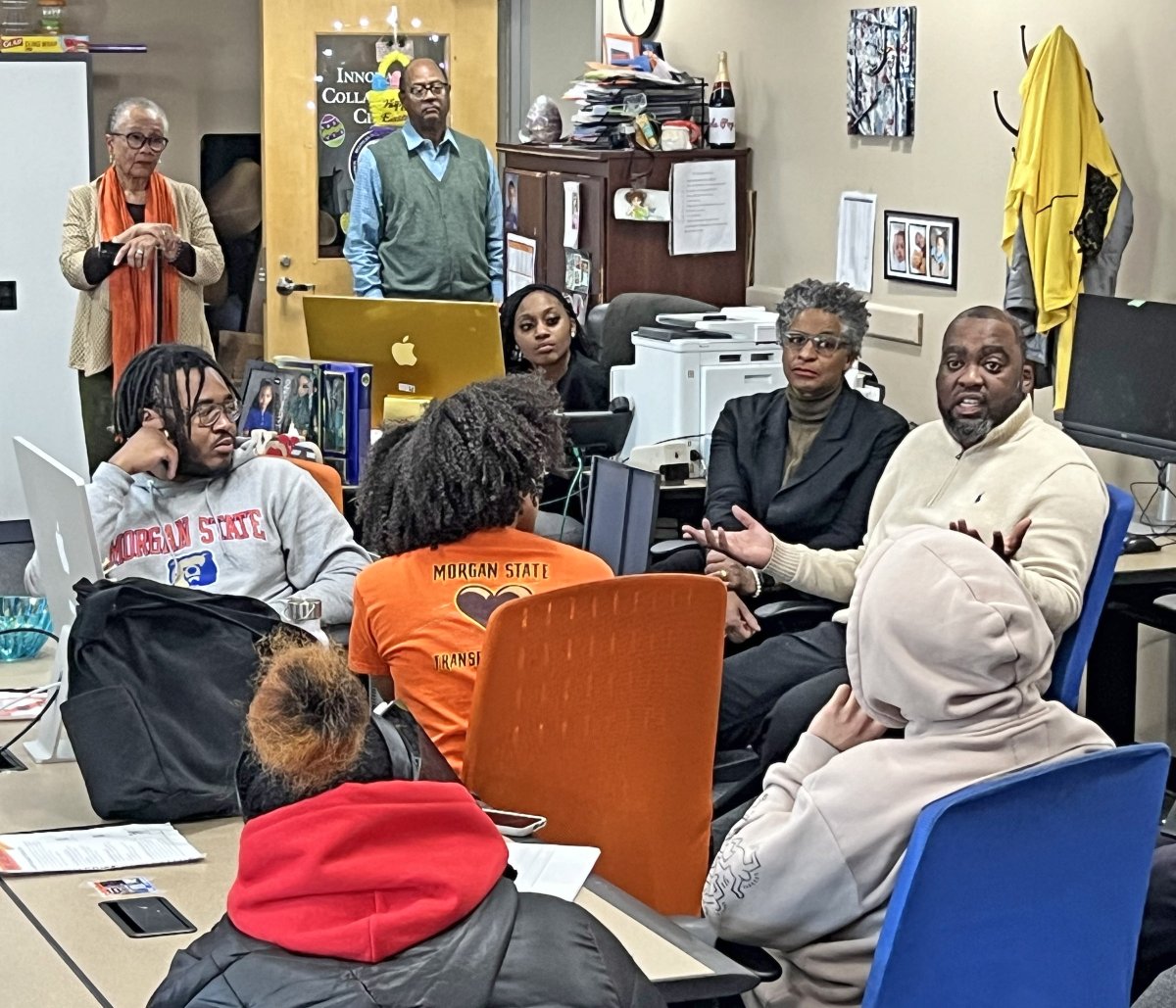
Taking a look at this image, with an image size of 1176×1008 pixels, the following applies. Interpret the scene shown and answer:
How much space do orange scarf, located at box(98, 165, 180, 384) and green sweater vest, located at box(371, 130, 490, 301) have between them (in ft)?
2.41

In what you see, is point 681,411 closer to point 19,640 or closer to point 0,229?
point 19,640

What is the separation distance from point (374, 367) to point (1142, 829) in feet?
8.91

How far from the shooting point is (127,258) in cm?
551

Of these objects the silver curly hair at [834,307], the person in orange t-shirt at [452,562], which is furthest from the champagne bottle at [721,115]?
the person in orange t-shirt at [452,562]

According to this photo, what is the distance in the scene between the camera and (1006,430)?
343 cm

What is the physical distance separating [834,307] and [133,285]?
108 inches

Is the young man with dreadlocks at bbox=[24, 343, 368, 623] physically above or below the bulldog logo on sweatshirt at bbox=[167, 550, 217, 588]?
above

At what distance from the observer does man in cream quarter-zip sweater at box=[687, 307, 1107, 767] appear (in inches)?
125

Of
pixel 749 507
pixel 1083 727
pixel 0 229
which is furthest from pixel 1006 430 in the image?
pixel 0 229

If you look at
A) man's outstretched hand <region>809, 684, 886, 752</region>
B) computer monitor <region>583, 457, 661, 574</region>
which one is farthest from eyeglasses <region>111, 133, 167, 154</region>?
man's outstretched hand <region>809, 684, 886, 752</region>

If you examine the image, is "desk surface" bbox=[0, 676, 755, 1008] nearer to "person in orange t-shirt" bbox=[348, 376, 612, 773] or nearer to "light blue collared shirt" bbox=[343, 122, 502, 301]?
"person in orange t-shirt" bbox=[348, 376, 612, 773]

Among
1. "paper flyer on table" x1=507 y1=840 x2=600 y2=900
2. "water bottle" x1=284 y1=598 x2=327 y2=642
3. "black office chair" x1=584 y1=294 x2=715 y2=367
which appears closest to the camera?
"paper flyer on table" x1=507 y1=840 x2=600 y2=900

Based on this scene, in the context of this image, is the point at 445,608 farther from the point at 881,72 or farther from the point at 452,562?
the point at 881,72

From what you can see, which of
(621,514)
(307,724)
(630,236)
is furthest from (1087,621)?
(630,236)
